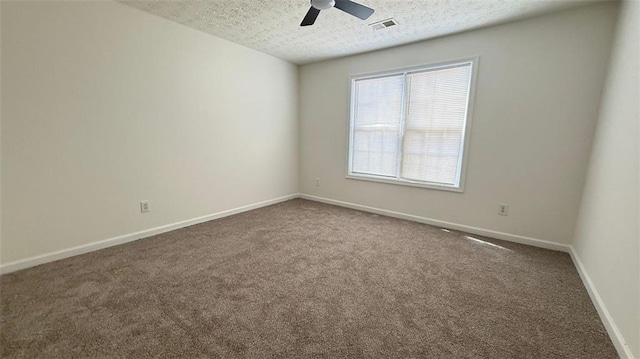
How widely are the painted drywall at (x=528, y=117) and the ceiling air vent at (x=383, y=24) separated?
68cm

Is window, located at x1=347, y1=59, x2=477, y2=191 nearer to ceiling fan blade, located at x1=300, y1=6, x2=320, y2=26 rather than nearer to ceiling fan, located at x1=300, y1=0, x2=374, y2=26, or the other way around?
ceiling fan, located at x1=300, y1=0, x2=374, y2=26

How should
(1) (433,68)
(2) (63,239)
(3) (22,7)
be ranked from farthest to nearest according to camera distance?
(1) (433,68) < (2) (63,239) < (3) (22,7)

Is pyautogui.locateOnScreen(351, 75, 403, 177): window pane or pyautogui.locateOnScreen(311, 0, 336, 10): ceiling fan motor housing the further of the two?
pyautogui.locateOnScreen(351, 75, 403, 177): window pane

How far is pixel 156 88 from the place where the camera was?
281cm

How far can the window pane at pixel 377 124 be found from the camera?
3.66 metres

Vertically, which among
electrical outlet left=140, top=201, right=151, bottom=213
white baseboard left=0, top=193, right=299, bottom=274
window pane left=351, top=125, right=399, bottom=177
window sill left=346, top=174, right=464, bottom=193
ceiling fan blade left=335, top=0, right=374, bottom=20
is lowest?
white baseboard left=0, top=193, right=299, bottom=274

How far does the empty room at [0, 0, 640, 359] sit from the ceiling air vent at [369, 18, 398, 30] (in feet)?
0.07

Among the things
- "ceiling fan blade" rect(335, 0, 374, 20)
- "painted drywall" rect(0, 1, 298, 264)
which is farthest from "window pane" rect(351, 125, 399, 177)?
"ceiling fan blade" rect(335, 0, 374, 20)

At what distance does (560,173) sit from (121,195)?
4.56m

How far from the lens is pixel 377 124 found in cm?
385

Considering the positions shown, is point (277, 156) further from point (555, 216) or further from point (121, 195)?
point (555, 216)

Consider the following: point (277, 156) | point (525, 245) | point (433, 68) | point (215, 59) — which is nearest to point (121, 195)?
point (215, 59)

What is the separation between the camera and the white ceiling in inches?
94.6

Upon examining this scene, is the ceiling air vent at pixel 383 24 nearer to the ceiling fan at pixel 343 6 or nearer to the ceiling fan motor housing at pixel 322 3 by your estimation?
the ceiling fan at pixel 343 6
